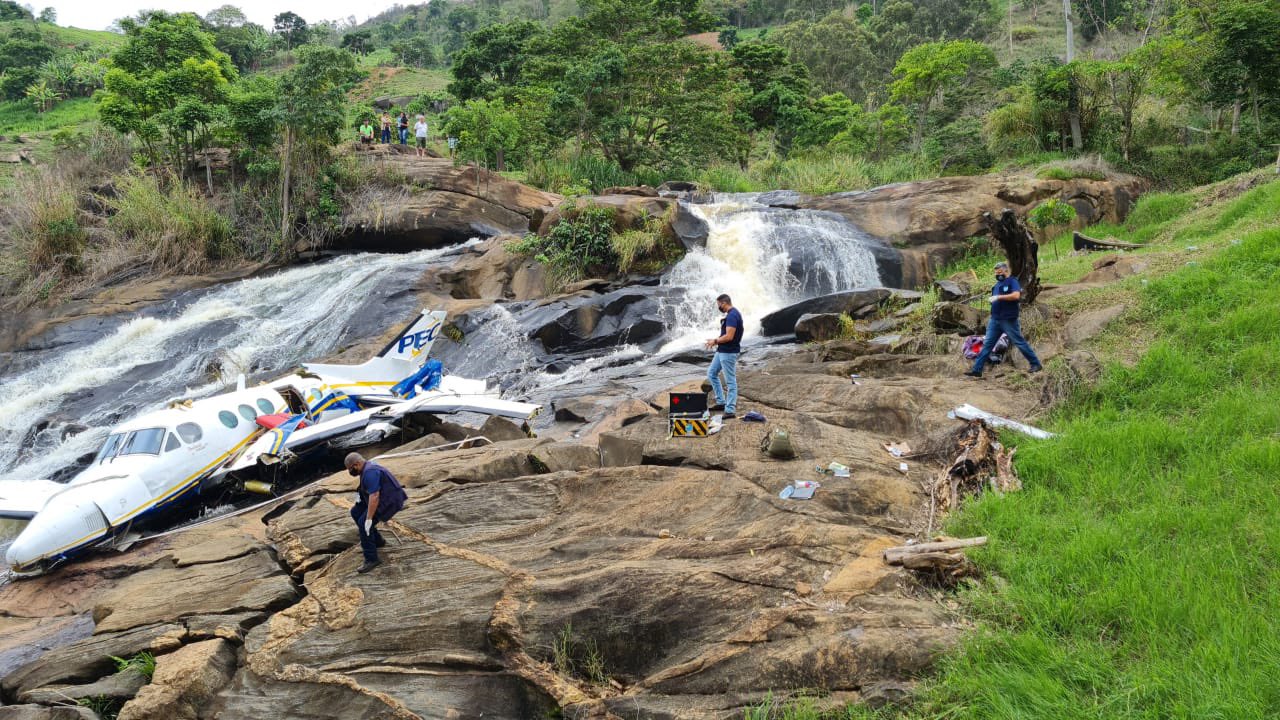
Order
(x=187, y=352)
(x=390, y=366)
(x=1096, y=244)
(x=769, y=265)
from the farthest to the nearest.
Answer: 1. (x=769, y=265)
2. (x=187, y=352)
3. (x=1096, y=244)
4. (x=390, y=366)

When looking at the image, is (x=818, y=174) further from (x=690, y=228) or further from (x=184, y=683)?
(x=184, y=683)

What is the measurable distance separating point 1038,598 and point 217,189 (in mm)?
30972

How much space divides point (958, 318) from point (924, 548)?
812 centimetres

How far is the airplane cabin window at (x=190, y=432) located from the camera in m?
10.7

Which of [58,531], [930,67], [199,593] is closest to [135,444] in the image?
[58,531]

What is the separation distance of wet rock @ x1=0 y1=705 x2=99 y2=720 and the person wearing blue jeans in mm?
6870

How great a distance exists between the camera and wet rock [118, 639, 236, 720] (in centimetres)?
550

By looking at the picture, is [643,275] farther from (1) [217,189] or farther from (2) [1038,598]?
(1) [217,189]

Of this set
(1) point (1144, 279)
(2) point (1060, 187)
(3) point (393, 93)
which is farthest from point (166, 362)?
(3) point (393, 93)

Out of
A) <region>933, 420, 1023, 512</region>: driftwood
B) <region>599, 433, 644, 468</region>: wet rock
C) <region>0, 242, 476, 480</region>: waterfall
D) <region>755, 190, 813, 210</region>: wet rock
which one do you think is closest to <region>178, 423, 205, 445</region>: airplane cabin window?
<region>0, 242, 476, 480</region>: waterfall

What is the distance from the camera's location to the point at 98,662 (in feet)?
21.0

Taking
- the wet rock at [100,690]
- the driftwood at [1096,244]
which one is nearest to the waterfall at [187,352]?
the wet rock at [100,690]

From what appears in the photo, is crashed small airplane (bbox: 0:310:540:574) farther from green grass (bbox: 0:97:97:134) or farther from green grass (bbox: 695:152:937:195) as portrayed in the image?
green grass (bbox: 0:97:97:134)

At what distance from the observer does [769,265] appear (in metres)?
20.5
